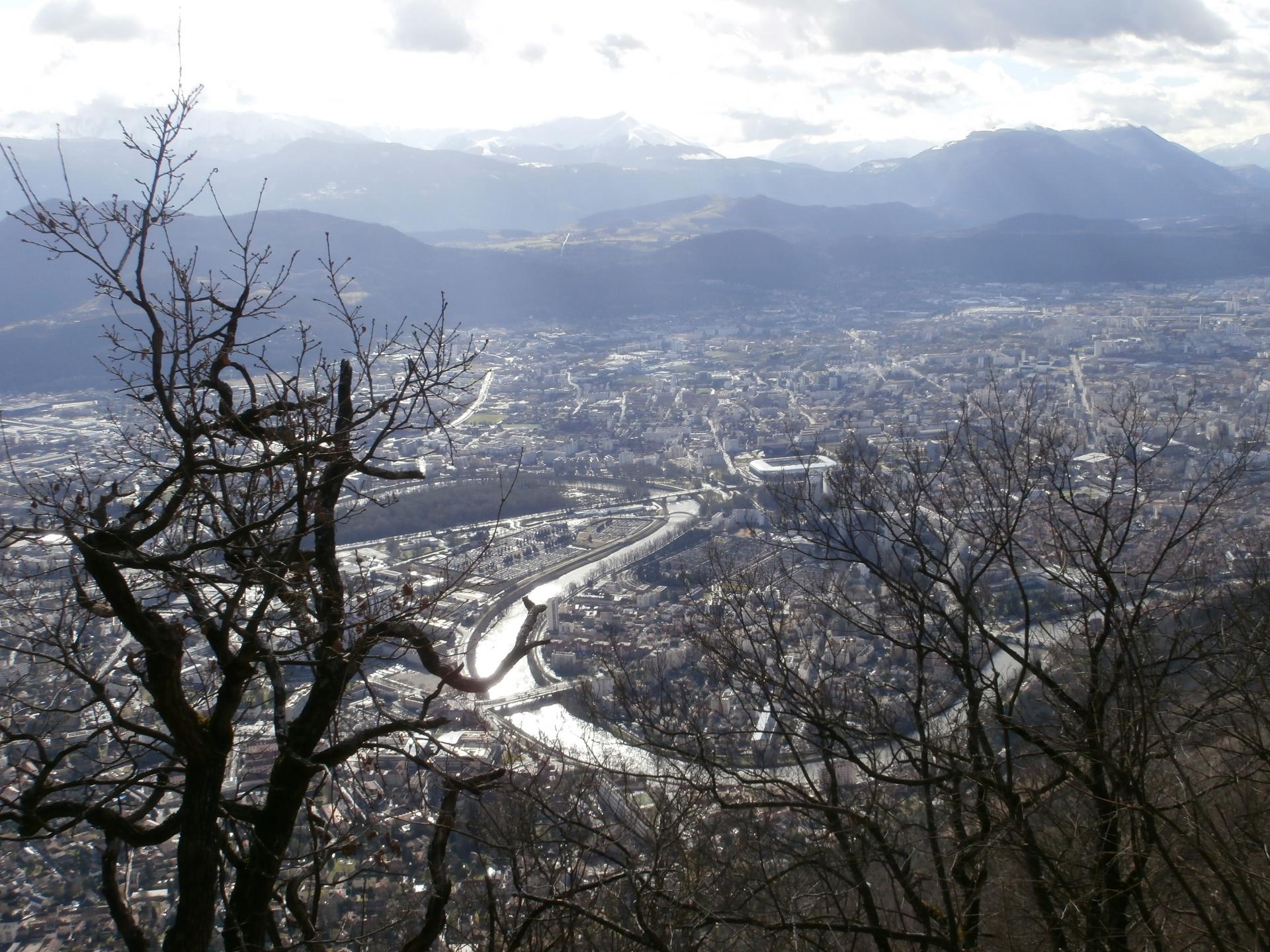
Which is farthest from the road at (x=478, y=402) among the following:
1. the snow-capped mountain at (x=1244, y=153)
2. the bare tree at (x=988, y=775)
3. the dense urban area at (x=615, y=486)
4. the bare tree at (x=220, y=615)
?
the snow-capped mountain at (x=1244, y=153)

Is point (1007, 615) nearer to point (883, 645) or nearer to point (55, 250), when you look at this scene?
point (883, 645)

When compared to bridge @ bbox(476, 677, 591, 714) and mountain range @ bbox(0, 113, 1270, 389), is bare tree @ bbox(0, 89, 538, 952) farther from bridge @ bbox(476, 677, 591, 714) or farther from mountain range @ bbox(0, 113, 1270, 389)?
mountain range @ bbox(0, 113, 1270, 389)

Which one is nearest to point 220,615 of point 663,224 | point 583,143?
point 663,224

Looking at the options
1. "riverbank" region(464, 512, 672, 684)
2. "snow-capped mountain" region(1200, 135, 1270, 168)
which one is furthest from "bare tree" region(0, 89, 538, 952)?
"snow-capped mountain" region(1200, 135, 1270, 168)

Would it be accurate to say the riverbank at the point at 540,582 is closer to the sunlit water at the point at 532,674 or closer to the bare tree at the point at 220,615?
the sunlit water at the point at 532,674

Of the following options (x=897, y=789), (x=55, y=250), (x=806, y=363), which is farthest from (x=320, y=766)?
(x=806, y=363)

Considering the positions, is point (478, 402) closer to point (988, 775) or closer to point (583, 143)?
point (988, 775)

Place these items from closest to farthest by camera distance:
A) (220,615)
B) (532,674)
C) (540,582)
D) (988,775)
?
(220,615)
(988,775)
(532,674)
(540,582)
